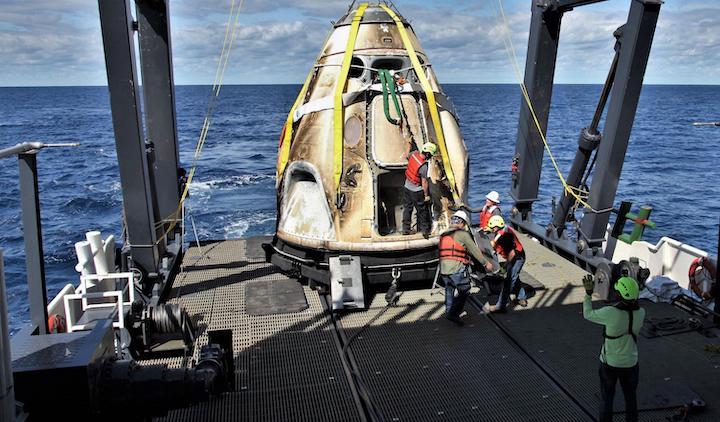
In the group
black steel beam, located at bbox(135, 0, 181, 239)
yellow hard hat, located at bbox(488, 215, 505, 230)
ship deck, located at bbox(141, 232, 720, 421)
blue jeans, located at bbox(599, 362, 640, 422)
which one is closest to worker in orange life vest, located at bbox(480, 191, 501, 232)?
yellow hard hat, located at bbox(488, 215, 505, 230)

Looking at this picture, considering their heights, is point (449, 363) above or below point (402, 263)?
below

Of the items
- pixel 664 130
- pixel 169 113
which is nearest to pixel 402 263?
pixel 169 113

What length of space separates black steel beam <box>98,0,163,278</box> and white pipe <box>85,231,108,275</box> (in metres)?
0.41

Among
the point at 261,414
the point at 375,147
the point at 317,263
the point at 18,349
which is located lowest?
the point at 261,414

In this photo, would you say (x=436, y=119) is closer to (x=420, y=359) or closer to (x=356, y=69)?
(x=356, y=69)

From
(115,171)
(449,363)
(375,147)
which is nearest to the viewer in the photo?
(449,363)

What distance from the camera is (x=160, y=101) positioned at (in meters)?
10.2

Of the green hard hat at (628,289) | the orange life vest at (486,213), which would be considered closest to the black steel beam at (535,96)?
the orange life vest at (486,213)

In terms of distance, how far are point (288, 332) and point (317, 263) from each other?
5.45ft

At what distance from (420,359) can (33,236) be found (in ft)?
14.8

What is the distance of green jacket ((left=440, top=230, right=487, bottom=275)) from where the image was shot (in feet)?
25.9

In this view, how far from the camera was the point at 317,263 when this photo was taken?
30.4 feet

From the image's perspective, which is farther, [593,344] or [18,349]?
[593,344]

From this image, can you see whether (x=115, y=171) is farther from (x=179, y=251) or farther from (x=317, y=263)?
(x=317, y=263)
